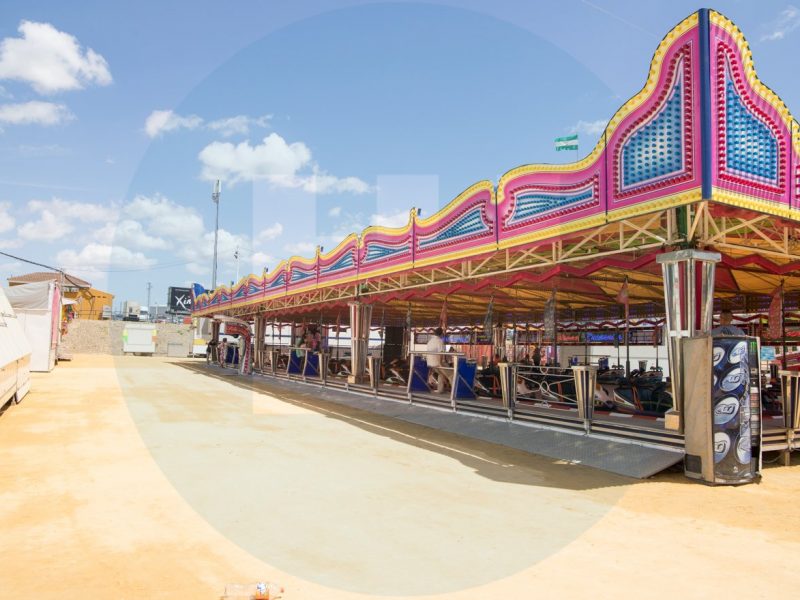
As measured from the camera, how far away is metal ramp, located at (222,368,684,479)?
Answer: 7801 mm

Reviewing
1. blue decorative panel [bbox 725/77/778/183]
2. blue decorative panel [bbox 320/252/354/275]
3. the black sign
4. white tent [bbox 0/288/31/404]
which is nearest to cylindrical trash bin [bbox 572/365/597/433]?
blue decorative panel [bbox 725/77/778/183]

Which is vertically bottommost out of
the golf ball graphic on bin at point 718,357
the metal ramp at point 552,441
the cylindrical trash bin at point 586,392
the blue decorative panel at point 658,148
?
the metal ramp at point 552,441

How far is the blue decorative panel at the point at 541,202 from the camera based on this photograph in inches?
364

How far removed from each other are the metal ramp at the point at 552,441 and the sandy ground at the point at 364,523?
13.3 inches

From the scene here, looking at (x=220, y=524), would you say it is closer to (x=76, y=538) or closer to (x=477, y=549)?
(x=76, y=538)

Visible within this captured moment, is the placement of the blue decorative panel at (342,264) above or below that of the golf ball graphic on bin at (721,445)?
above

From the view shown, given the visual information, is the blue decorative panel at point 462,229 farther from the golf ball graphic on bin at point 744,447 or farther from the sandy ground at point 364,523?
the golf ball graphic on bin at point 744,447

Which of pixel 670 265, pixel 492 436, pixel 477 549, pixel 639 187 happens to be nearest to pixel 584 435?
pixel 492 436

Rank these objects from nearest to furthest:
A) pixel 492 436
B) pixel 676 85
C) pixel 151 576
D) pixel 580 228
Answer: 1. pixel 151 576
2. pixel 676 85
3. pixel 580 228
4. pixel 492 436

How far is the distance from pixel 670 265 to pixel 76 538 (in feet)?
26.7

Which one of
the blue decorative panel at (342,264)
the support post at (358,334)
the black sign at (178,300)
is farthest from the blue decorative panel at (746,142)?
the black sign at (178,300)

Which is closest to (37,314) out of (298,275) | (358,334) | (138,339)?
(298,275)

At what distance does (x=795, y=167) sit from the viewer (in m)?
8.39

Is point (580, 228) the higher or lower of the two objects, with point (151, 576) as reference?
higher
